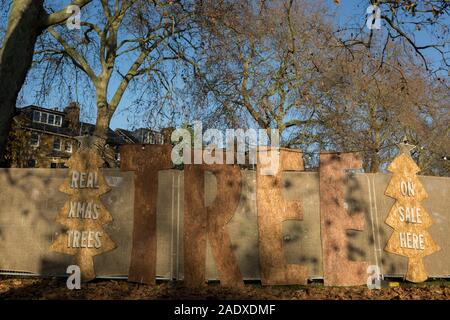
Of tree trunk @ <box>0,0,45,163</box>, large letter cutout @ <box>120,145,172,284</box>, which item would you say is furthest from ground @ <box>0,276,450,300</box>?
tree trunk @ <box>0,0,45,163</box>

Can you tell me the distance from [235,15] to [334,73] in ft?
22.0

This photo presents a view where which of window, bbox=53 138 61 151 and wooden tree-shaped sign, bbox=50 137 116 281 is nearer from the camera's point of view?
wooden tree-shaped sign, bbox=50 137 116 281

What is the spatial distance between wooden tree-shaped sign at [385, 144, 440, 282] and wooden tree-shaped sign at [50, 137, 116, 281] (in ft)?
18.6

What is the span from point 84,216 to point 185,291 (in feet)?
8.15

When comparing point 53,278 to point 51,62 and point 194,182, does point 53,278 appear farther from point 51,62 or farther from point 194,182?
point 51,62

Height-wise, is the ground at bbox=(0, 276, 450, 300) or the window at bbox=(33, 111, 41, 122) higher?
the window at bbox=(33, 111, 41, 122)

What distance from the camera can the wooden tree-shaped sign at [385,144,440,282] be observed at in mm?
8508

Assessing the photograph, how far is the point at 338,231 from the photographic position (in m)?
8.29

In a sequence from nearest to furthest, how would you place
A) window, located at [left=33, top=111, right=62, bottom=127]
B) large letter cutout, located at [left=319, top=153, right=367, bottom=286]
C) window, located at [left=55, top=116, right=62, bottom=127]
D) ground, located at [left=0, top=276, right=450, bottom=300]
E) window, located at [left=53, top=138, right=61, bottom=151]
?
ground, located at [left=0, top=276, right=450, bottom=300] < large letter cutout, located at [left=319, top=153, right=367, bottom=286] < window, located at [left=33, top=111, right=62, bottom=127] < window, located at [left=53, top=138, right=61, bottom=151] < window, located at [left=55, top=116, right=62, bottom=127]

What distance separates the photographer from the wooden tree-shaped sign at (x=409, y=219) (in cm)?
851

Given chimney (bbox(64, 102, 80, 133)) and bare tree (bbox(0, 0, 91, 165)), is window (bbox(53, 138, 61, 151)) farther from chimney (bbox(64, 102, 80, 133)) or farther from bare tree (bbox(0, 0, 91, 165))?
bare tree (bbox(0, 0, 91, 165))

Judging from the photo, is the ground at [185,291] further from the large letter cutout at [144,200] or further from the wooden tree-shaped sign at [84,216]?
the wooden tree-shaped sign at [84,216]

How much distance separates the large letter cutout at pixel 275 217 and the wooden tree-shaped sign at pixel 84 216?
2.94m
